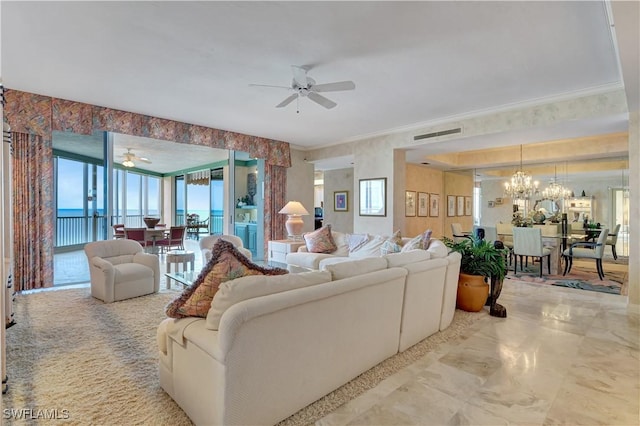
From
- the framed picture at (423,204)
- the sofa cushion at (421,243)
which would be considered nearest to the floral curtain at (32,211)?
the sofa cushion at (421,243)

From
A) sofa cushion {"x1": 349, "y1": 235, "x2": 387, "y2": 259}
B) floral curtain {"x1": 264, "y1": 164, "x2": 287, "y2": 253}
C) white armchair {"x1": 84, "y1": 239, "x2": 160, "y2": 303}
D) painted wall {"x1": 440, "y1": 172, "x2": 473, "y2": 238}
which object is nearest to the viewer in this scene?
white armchair {"x1": 84, "y1": 239, "x2": 160, "y2": 303}

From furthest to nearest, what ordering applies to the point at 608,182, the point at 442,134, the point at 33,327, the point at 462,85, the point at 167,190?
the point at 167,190, the point at 608,182, the point at 442,134, the point at 462,85, the point at 33,327

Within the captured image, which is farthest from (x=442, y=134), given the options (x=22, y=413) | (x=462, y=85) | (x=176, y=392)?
(x=22, y=413)

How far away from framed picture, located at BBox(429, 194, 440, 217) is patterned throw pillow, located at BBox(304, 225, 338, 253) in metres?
3.78

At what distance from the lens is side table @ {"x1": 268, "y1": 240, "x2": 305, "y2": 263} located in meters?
5.88

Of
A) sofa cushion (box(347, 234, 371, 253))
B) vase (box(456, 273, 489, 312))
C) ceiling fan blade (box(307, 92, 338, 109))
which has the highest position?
ceiling fan blade (box(307, 92, 338, 109))

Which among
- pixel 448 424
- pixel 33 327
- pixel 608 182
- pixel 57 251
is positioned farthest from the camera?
pixel 57 251

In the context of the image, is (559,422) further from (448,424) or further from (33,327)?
(33,327)

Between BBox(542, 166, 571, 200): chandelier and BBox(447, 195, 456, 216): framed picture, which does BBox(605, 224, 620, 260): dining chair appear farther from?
BBox(447, 195, 456, 216): framed picture

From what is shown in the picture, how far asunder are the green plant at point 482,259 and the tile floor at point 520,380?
1.69ft

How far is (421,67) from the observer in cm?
352

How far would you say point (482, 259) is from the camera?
374cm

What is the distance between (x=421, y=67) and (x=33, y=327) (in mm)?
4713

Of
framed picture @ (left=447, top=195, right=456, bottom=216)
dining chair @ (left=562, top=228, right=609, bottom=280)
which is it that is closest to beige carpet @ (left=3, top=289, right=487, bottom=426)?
dining chair @ (left=562, top=228, right=609, bottom=280)
